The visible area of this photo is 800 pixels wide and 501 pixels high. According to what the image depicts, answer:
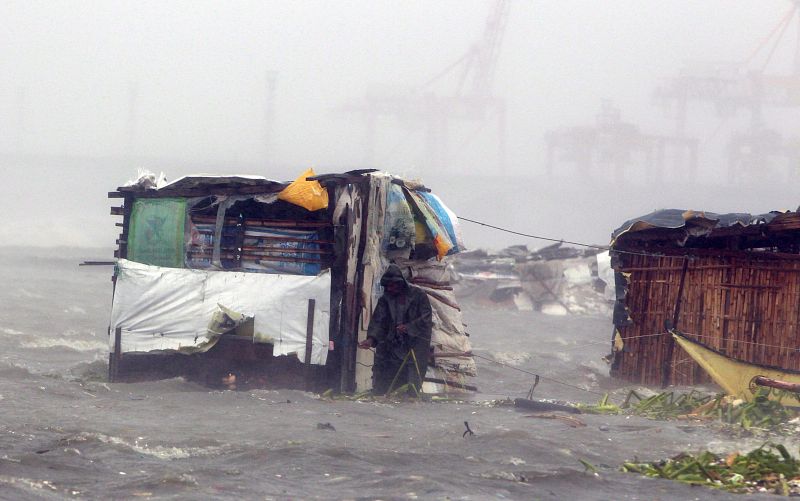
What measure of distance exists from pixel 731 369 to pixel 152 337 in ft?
21.5

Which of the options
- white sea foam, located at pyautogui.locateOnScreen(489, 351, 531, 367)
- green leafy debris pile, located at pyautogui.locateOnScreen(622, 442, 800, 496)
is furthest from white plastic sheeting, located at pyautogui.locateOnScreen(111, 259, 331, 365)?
white sea foam, located at pyautogui.locateOnScreen(489, 351, 531, 367)

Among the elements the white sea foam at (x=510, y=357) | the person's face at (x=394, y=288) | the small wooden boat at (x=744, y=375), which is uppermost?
the person's face at (x=394, y=288)

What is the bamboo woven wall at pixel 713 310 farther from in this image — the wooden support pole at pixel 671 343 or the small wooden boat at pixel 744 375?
the small wooden boat at pixel 744 375

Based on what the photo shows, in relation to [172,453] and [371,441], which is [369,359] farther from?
[172,453]

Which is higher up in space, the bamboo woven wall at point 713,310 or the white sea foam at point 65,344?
the bamboo woven wall at point 713,310

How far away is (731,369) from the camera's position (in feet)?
35.3

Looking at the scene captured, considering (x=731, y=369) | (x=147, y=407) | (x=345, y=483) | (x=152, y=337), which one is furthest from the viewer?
(x=152, y=337)

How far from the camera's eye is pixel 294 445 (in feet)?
26.0

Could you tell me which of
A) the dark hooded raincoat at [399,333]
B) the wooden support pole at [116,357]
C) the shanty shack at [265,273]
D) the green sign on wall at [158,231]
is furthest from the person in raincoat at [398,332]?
the wooden support pole at [116,357]

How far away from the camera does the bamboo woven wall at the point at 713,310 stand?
12.4m

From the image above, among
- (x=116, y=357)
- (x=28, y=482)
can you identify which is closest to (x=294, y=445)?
(x=28, y=482)

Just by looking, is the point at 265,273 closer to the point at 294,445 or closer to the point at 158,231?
the point at 158,231

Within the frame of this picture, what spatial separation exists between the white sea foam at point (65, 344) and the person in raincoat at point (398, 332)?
27.8ft

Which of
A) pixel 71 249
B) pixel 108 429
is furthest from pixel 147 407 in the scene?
pixel 71 249
